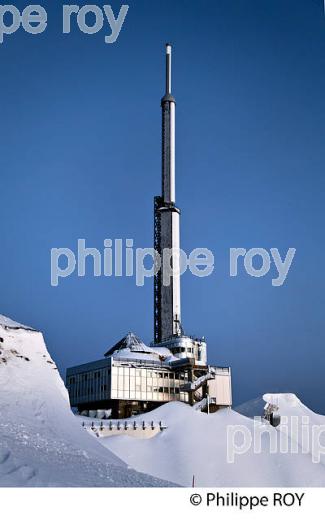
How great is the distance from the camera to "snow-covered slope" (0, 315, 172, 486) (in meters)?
16.6

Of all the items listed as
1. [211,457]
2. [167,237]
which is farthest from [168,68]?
[211,457]

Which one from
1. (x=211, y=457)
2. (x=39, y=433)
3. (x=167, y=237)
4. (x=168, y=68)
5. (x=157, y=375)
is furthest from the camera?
(x=168, y=68)

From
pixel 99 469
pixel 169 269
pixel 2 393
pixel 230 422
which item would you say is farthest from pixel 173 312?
pixel 99 469

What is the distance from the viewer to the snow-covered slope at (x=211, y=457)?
4750 cm

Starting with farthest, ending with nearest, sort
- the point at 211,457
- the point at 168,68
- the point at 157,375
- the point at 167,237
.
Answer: the point at 168,68, the point at 167,237, the point at 157,375, the point at 211,457

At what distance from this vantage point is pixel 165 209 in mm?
102312

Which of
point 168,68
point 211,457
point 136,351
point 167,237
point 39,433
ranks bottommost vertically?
point 211,457

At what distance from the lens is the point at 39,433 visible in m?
23.0

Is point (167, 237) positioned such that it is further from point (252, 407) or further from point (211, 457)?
point (211, 457)

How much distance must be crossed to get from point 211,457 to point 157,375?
2831 cm

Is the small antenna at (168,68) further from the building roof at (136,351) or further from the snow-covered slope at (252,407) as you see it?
the snow-covered slope at (252,407)

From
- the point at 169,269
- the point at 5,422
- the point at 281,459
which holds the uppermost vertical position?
the point at 169,269
